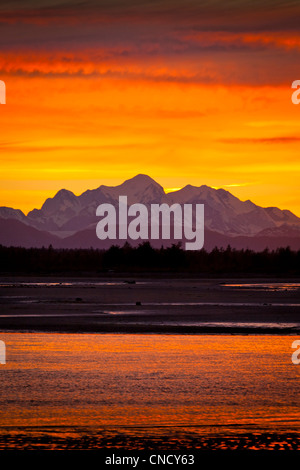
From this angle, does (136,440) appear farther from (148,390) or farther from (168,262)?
(168,262)

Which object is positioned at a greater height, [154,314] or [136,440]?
[154,314]

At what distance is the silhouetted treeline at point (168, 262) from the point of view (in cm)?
12950

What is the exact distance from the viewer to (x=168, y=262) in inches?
5182

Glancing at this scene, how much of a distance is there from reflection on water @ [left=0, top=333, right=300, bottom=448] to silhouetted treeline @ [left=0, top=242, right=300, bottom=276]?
101771 millimetres

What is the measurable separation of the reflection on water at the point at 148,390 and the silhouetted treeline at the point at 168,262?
101771mm

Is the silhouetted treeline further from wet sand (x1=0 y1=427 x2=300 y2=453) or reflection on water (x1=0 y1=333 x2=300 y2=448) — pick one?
wet sand (x1=0 y1=427 x2=300 y2=453)

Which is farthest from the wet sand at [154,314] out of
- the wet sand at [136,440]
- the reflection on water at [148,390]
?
the wet sand at [136,440]

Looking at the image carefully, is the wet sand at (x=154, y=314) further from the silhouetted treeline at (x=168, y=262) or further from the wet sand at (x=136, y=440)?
the silhouetted treeline at (x=168, y=262)

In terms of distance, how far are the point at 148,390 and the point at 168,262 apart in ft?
382

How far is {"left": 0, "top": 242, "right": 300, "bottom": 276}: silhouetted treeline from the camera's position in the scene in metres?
130

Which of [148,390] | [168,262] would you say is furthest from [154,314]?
[168,262]

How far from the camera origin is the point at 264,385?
52.3 ft

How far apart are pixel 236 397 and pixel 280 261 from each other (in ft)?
394
